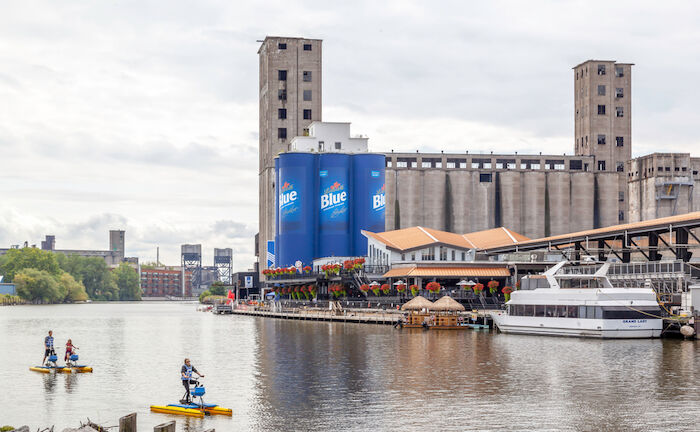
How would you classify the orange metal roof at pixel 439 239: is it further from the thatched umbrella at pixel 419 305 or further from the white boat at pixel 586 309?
the white boat at pixel 586 309

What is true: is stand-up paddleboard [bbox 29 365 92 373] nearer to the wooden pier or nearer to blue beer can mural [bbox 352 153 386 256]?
the wooden pier

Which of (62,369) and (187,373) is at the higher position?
(187,373)

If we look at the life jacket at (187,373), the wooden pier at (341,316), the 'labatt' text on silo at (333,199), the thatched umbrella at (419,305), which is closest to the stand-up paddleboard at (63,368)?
the life jacket at (187,373)

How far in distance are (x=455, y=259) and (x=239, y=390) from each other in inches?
3847

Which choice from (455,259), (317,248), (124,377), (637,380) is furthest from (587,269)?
(317,248)

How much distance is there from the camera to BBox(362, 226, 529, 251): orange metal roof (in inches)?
5886

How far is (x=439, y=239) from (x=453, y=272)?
1849 cm

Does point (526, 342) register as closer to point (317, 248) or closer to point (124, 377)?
point (124, 377)

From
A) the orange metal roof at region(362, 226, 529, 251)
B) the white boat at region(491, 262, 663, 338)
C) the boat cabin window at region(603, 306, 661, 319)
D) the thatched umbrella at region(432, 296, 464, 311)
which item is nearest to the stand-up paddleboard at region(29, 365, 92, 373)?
the white boat at region(491, 262, 663, 338)

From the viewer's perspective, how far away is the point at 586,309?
87.4 meters

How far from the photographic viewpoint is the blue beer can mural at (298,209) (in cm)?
18575

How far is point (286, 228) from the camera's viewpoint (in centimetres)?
18712

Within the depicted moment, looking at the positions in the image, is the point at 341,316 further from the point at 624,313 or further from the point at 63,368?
the point at 63,368

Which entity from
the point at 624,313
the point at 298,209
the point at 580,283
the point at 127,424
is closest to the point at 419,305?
the point at 580,283
